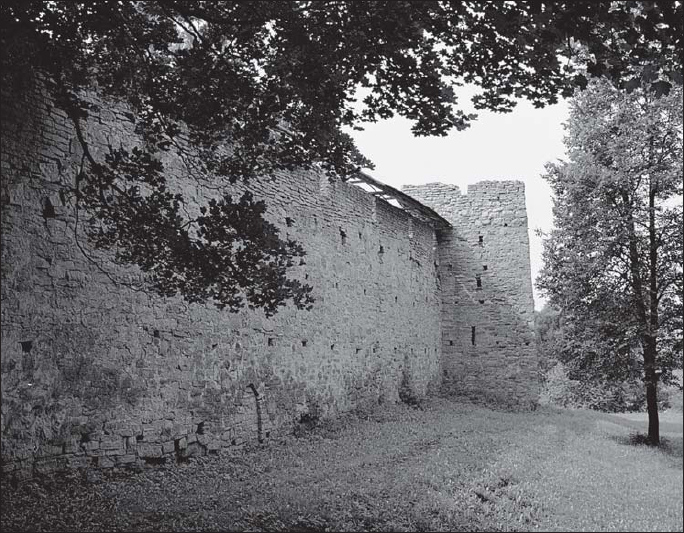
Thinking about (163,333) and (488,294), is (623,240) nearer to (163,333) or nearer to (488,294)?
(488,294)

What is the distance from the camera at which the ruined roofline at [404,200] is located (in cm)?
1317

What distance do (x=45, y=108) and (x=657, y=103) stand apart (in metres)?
10.4

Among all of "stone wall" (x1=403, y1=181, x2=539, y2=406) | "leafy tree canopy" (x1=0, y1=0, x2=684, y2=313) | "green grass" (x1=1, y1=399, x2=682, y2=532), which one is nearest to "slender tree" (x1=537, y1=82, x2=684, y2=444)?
"green grass" (x1=1, y1=399, x2=682, y2=532)

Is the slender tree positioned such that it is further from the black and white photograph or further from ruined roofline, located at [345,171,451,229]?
ruined roofline, located at [345,171,451,229]

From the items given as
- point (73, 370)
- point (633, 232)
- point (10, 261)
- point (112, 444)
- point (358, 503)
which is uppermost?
point (633, 232)

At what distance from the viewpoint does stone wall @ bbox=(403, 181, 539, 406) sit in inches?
682

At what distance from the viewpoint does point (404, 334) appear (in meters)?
14.6

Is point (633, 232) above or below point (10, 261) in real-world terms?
above

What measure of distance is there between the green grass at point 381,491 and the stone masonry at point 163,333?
0.50m

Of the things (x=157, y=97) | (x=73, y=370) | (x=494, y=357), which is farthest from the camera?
(x=494, y=357)

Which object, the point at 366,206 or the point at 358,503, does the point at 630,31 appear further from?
the point at 366,206

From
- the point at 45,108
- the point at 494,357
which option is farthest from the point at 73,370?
the point at 494,357

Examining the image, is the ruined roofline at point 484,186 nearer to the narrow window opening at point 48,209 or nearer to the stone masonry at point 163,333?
the stone masonry at point 163,333

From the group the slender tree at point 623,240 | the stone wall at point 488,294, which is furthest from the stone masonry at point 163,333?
the slender tree at point 623,240
